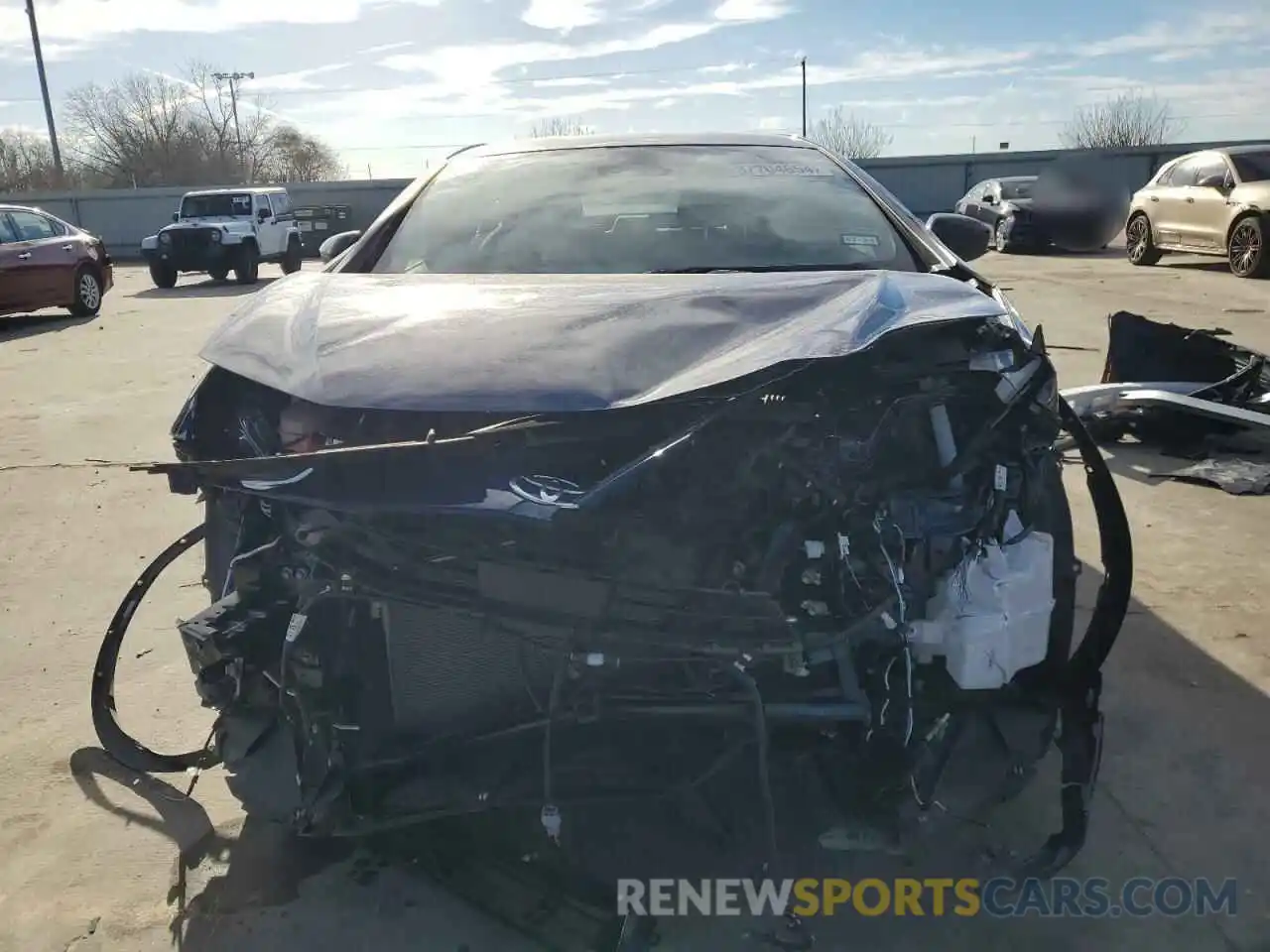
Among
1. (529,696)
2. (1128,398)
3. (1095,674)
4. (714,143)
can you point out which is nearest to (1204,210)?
(1128,398)

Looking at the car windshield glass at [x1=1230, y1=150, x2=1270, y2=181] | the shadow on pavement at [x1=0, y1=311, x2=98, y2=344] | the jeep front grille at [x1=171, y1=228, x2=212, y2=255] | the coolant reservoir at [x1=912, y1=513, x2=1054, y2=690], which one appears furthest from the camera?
the jeep front grille at [x1=171, y1=228, x2=212, y2=255]

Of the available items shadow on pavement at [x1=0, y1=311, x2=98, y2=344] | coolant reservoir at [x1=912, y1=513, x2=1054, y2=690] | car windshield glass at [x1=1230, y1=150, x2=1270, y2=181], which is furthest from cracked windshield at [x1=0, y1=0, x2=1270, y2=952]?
car windshield glass at [x1=1230, y1=150, x2=1270, y2=181]

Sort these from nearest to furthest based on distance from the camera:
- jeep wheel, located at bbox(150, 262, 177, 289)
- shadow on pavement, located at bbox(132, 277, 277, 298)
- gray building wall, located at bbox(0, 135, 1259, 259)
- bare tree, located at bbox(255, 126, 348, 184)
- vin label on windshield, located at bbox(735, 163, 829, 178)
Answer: vin label on windshield, located at bbox(735, 163, 829, 178), shadow on pavement, located at bbox(132, 277, 277, 298), jeep wheel, located at bbox(150, 262, 177, 289), gray building wall, located at bbox(0, 135, 1259, 259), bare tree, located at bbox(255, 126, 348, 184)

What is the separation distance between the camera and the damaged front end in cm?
193

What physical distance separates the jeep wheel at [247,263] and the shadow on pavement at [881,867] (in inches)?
668

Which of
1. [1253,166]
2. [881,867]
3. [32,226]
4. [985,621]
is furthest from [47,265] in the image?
[1253,166]

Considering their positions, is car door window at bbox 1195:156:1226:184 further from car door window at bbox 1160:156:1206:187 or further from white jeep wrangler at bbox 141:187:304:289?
white jeep wrangler at bbox 141:187:304:289

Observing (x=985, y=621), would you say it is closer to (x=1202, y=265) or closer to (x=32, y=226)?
(x=32, y=226)

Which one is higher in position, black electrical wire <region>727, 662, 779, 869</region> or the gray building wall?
the gray building wall

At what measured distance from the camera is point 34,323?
13.4 metres

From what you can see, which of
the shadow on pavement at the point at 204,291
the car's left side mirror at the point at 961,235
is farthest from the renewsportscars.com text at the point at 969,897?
the shadow on pavement at the point at 204,291

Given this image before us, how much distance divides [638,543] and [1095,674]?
1169 mm

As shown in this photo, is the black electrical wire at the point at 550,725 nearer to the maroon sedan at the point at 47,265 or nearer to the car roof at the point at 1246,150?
the maroon sedan at the point at 47,265

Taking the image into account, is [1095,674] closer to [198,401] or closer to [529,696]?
[529,696]
